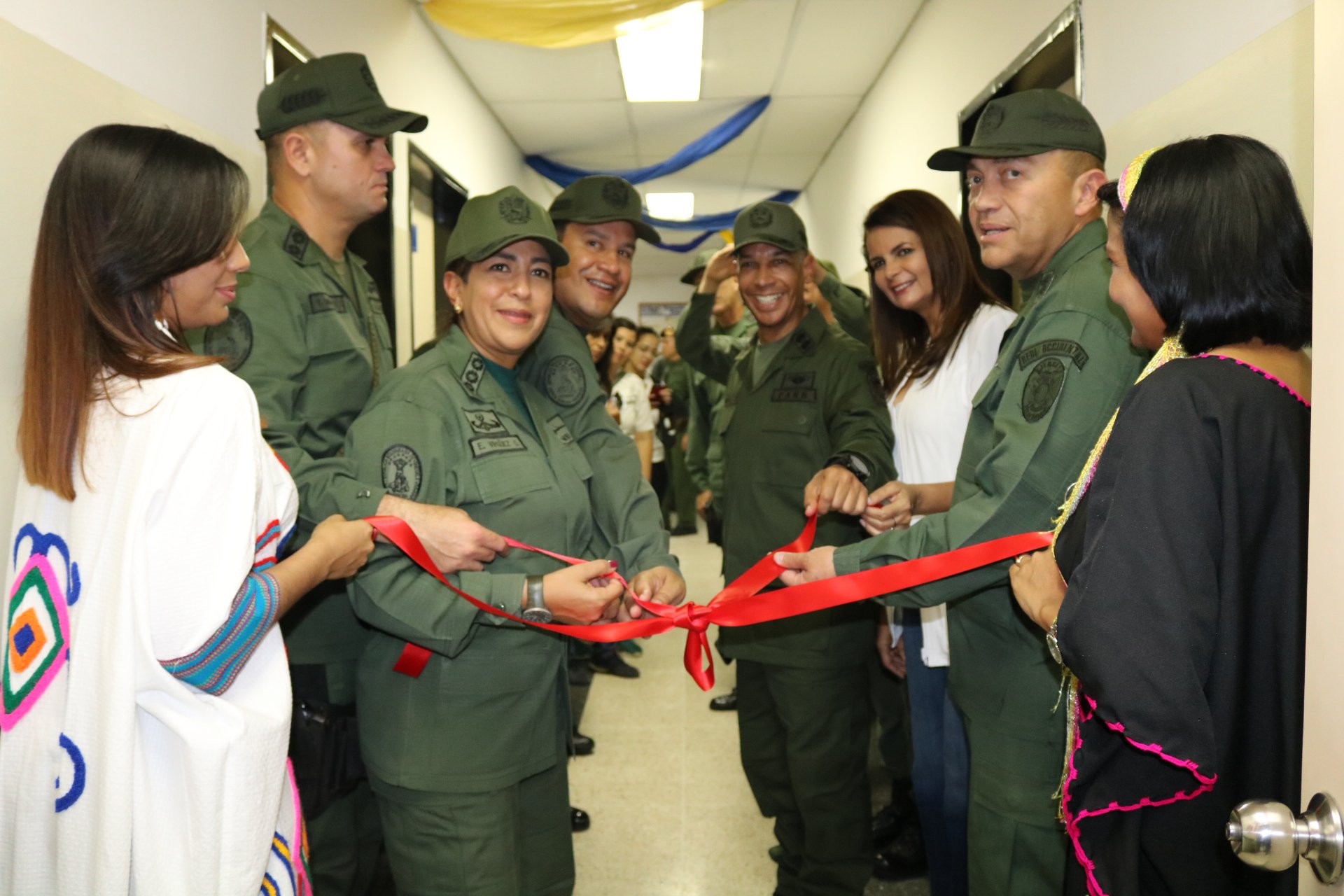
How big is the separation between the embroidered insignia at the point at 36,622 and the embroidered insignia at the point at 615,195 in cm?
162

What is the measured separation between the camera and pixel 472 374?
1.82 metres

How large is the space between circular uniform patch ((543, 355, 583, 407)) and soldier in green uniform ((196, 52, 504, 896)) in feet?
1.35

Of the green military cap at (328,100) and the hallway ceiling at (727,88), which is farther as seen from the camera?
the hallway ceiling at (727,88)

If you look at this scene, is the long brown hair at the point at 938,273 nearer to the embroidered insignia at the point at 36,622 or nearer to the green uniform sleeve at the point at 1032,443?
the green uniform sleeve at the point at 1032,443

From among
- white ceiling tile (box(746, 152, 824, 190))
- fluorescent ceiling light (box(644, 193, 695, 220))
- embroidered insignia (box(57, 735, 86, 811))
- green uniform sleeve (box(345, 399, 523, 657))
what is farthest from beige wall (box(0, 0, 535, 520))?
fluorescent ceiling light (box(644, 193, 695, 220))

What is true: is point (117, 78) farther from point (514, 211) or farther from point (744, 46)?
point (744, 46)

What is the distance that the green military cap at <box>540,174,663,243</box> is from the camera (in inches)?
96.2

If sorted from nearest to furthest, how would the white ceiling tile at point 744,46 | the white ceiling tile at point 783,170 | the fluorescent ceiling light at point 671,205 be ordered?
the white ceiling tile at point 744,46, the white ceiling tile at point 783,170, the fluorescent ceiling light at point 671,205

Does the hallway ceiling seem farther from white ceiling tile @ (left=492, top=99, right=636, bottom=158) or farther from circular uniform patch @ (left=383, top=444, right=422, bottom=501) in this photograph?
circular uniform patch @ (left=383, top=444, right=422, bottom=501)

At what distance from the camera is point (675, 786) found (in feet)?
11.3

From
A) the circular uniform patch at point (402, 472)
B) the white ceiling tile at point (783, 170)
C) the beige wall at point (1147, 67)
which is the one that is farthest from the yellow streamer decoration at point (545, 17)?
the white ceiling tile at point (783, 170)

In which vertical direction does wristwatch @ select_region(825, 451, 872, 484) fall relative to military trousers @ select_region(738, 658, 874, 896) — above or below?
above

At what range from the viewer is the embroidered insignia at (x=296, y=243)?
6.55 feet

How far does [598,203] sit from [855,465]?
979mm
